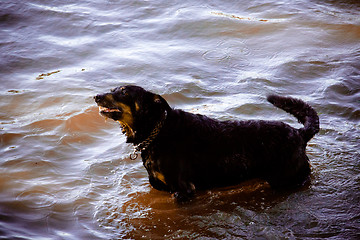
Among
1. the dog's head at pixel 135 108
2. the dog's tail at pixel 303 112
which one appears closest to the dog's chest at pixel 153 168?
the dog's head at pixel 135 108

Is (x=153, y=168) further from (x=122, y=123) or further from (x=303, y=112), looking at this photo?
(x=303, y=112)

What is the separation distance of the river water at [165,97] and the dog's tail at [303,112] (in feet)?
2.68

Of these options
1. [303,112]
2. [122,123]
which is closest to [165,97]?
[122,123]

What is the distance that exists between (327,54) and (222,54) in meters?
2.26

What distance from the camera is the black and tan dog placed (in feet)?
17.3

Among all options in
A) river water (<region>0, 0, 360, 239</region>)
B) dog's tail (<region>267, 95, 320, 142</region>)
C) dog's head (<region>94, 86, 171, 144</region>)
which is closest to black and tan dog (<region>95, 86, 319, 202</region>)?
dog's head (<region>94, 86, 171, 144</region>)

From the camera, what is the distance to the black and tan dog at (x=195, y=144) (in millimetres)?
5266

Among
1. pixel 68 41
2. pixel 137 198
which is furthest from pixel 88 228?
pixel 68 41

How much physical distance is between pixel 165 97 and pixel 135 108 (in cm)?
301

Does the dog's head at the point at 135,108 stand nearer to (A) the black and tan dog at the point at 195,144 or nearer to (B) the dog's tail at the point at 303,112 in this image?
(A) the black and tan dog at the point at 195,144

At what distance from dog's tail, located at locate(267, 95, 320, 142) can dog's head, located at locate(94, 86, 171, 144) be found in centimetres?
145

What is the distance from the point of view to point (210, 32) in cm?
1092

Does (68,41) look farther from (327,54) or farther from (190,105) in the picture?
(327,54)

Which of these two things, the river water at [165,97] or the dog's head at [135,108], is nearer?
the dog's head at [135,108]
